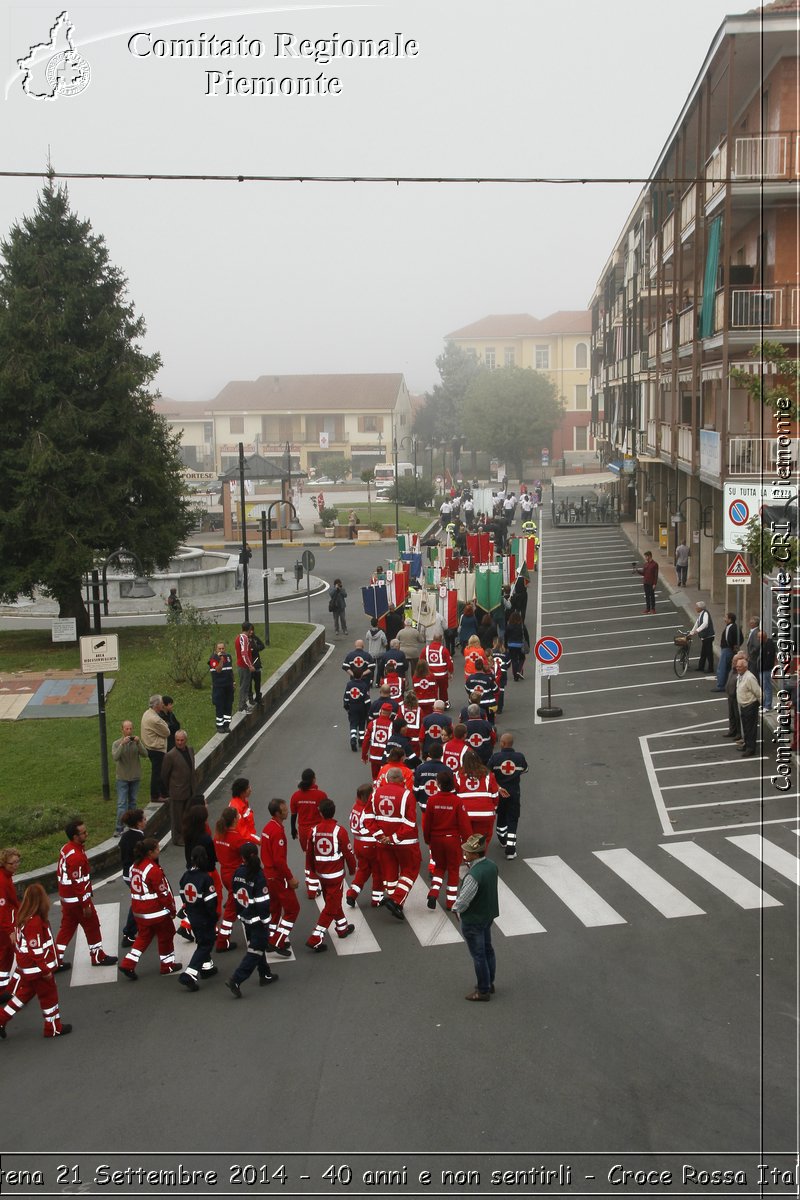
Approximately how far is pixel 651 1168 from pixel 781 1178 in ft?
2.49

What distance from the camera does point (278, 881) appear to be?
37.1ft

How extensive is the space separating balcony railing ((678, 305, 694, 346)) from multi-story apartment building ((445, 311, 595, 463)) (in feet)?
232

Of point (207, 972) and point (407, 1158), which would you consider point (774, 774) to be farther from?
point (407, 1158)

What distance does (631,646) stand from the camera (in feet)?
93.7

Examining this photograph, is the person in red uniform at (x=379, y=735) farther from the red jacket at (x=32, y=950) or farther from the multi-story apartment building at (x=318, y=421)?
the multi-story apartment building at (x=318, y=421)

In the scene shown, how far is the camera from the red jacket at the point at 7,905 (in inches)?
404

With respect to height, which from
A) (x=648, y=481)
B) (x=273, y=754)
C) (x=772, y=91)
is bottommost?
(x=273, y=754)

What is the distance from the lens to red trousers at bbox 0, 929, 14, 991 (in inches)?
405

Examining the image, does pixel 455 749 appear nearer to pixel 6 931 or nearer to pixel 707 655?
pixel 6 931

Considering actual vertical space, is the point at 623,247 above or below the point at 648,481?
above

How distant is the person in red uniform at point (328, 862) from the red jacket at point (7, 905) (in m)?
2.73

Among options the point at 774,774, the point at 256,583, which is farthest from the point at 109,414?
the point at 774,774

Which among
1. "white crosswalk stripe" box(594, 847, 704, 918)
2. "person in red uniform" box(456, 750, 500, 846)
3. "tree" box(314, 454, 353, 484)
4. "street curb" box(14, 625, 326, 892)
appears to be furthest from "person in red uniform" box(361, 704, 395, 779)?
"tree" box(314, 454, 353, 484)

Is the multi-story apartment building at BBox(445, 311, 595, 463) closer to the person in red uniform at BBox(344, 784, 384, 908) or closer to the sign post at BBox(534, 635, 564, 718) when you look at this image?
the sign post at BBox(534, 635, 564, 718)
